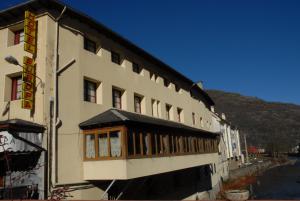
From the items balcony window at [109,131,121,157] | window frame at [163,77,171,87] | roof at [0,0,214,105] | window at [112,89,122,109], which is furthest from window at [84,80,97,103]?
window frame at [163,77,171,87]

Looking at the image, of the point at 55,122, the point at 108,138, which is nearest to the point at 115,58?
the point at 108,138

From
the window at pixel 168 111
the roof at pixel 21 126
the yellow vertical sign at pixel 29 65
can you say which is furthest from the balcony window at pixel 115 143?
the window at pixel 168 111

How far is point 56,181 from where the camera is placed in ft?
42.3

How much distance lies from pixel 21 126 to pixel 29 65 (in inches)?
110

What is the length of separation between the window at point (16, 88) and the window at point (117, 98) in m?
5.59

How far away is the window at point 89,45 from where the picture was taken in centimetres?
1662

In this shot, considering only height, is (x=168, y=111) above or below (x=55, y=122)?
above

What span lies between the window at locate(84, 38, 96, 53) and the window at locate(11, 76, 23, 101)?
3.99 metres

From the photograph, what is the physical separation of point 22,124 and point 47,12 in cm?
549

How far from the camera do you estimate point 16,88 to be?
571 inches

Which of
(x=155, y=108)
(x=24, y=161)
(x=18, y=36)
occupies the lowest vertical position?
(x=24, y=161)

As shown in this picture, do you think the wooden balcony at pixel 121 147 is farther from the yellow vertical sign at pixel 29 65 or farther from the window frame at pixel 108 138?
the yellow vertical sign at pixel 29 65

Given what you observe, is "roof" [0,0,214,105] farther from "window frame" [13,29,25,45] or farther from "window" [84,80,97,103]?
"window" [84,80,97,103]

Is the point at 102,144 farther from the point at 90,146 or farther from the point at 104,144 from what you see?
the point at 90,146
